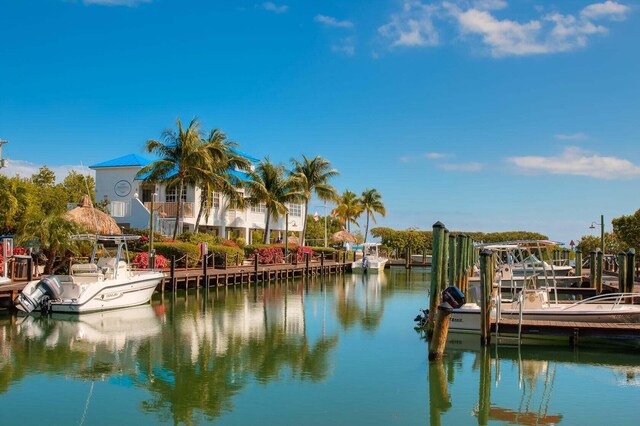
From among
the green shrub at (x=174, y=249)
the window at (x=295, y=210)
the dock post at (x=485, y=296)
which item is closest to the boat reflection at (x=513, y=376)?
the dock post at (x=485, y=296)

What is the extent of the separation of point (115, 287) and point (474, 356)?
14.3m

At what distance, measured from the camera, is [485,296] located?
17203mm

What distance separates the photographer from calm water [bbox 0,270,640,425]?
12.3 metres

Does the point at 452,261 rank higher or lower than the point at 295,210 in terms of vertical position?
lower

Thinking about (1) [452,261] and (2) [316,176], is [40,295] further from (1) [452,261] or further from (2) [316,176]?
(2) [316,176]

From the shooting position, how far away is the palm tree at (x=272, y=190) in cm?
5156

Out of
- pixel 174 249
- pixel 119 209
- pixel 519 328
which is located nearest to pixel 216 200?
pixel 119 209

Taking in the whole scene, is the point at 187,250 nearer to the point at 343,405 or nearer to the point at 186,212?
the point at 186,212

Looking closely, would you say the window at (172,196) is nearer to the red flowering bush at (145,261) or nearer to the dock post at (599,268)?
the red flowering bush at (145,261)

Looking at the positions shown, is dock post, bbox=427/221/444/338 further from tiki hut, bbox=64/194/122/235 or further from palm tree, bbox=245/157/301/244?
palm tree, bbox=245/157/301/244

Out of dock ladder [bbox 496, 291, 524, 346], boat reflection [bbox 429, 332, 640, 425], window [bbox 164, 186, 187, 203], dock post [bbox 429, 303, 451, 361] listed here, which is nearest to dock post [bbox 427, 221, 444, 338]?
boat reflection [bbox 429, 332, 640, 425]

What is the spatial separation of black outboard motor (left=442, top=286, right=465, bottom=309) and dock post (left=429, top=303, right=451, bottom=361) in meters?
1.44

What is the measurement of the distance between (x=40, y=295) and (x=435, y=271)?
14087 mm

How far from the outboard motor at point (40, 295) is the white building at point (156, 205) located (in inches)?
869
